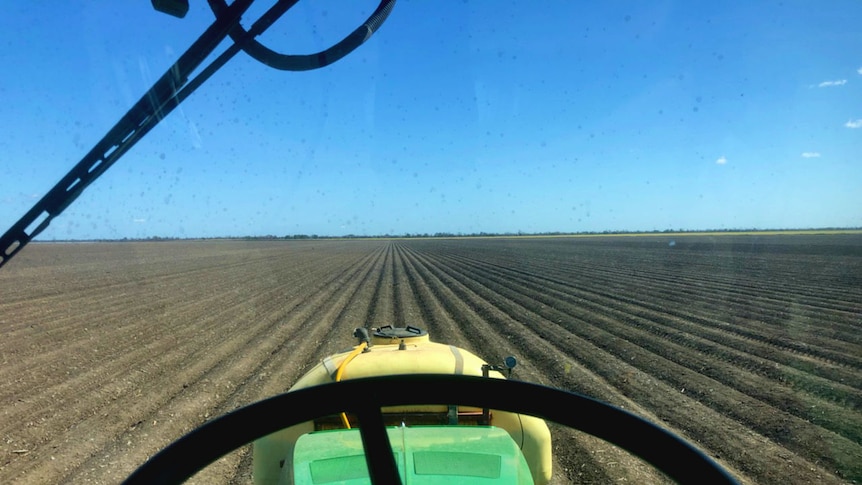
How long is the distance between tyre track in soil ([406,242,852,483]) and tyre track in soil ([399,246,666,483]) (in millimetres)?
284

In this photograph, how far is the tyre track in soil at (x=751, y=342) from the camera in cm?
775

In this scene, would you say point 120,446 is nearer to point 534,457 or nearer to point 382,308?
point 534,457

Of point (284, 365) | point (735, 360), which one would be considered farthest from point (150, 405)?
point (735, 360)

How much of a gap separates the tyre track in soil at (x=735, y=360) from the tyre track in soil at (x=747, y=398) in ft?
0.33

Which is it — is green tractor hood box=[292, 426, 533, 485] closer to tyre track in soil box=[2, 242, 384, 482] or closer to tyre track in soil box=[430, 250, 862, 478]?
tyre track in soil box=[2, 242, 384, 482]

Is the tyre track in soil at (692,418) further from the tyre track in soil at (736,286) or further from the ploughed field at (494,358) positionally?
the tyre track in soil at (736,286)

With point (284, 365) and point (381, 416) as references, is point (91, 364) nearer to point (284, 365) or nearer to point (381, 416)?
point (284, 365)

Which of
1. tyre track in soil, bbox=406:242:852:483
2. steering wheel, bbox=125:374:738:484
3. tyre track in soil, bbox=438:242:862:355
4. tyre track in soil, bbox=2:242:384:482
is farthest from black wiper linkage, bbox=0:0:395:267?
tyre track in soil, bbox=438:242:862:355

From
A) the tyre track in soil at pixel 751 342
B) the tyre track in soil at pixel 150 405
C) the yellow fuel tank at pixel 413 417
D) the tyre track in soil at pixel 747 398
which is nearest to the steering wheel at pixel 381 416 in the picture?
the yellow fuel tank at pixel 413 417

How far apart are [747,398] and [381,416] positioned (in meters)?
6.83

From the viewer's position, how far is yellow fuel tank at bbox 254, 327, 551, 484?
2.73 meters

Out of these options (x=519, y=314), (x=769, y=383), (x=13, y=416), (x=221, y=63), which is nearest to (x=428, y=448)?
(x=221, y=63)

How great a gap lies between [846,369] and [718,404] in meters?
2.96

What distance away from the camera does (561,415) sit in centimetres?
121
